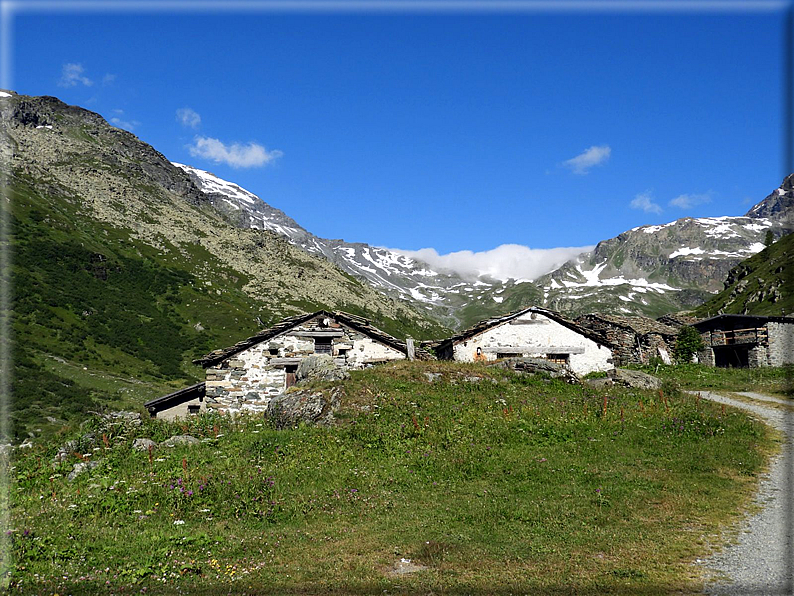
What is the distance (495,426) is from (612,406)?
6245 millimetres

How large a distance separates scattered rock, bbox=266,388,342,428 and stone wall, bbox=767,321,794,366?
4848cm

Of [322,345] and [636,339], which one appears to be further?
[636,339]

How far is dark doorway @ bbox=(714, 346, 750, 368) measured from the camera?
55.1 meters

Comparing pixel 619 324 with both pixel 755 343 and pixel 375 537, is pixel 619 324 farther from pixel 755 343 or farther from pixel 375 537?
pixel 375 537

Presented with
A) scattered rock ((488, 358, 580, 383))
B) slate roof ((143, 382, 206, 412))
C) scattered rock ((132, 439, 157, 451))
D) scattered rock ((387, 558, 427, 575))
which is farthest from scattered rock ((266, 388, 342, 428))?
scattered rock ((488, 358, 580, 383))

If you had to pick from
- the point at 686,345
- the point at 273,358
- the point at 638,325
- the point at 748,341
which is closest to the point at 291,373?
the point at 273,358

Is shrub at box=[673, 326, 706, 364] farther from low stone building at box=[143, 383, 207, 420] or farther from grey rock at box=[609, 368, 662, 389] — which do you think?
low stone building at box=[143, 383, 207, 420]

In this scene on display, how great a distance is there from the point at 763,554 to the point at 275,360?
25.4 m

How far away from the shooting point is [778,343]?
51938 millimetres

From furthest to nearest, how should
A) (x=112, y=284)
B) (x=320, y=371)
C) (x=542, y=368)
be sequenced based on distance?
(x=112, y=284) < (x=542, y=368) < (x=320, y=371)

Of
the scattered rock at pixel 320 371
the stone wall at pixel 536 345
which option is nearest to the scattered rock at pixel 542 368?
the stone wall at pixel 536 345

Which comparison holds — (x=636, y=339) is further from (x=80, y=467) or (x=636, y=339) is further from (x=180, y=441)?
(x=80, y=467)

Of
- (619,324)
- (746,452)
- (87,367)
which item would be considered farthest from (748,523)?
(87,367)

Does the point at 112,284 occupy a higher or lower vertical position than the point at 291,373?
higher
